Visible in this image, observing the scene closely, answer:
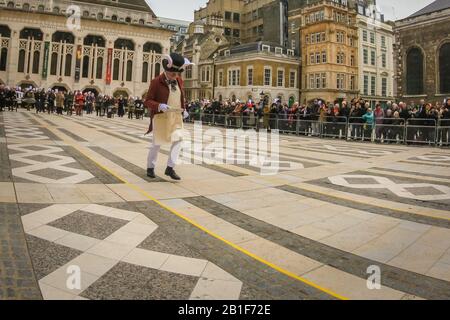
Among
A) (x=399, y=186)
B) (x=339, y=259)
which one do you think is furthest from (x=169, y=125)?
(x=399, y=186)

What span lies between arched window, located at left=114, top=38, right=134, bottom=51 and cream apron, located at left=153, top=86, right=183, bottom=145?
52.6 meters

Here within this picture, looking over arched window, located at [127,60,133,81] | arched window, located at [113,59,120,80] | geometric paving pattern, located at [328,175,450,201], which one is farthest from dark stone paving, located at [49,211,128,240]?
arched window, located at [127,60,133,81]

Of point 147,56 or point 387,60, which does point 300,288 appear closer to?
point 147,56

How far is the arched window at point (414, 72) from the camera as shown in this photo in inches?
1547

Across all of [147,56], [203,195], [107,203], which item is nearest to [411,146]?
[203,195]

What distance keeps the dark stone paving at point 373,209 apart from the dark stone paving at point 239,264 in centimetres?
244

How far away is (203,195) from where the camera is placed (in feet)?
17.5

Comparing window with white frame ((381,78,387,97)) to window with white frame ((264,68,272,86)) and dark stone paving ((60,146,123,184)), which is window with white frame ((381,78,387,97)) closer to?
window with white frame ((264,68,272,86))

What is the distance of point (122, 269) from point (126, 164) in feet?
17.0

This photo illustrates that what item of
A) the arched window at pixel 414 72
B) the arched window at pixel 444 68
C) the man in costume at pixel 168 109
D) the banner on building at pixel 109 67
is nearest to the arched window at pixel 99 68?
the banner on building at pixel 109 67

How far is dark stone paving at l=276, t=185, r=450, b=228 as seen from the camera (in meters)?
4.30

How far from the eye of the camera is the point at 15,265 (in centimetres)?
265

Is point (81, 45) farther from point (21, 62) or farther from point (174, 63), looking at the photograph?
point (174, 63)

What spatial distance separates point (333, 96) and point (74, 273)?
2013 inches
